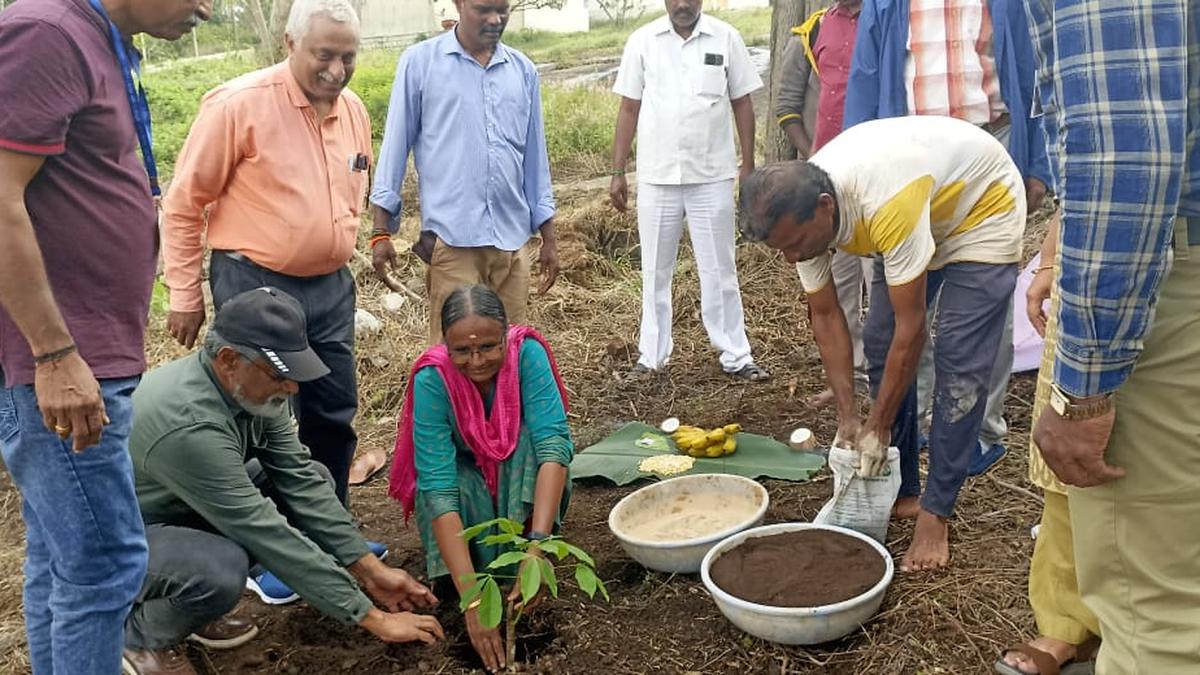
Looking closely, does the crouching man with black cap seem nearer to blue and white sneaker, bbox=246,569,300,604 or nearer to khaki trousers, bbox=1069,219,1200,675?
blue and white sneaker, bbox=246,569,300,604

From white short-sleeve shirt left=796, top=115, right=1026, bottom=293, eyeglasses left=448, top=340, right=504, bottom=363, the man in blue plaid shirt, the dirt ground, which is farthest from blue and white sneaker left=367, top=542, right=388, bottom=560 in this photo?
the man in blue plaid shirt

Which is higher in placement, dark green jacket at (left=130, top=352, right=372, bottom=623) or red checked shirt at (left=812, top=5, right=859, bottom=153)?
red checked shirt at (left=812, top=5, right=859, bottom=153)

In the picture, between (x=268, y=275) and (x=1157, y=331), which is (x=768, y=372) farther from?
(x=1157, y=331)

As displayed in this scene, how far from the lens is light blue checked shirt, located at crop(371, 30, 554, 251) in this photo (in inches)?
152

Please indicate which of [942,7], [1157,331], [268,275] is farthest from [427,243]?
[1157,331]

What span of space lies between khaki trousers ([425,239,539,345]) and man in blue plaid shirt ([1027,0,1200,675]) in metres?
2.59

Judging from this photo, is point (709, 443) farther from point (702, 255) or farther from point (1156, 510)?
point (1156, 510)

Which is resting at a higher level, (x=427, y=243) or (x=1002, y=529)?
(x=427, y=243)

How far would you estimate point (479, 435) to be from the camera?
9.41ft

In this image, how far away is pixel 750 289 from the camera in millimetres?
5789

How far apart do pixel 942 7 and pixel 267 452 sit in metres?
2.73

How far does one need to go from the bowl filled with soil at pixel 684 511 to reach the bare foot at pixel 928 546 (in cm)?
44

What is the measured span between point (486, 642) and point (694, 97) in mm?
2889

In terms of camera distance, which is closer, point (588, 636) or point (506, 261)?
point (588, 636)
